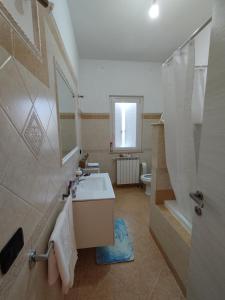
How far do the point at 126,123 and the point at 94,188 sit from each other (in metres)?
1.91

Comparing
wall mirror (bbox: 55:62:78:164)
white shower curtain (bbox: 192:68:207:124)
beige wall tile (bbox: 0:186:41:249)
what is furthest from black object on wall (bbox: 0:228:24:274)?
white shower curtain (bbox: 192:68:207:124)

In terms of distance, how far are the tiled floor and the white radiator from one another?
1.52 meters

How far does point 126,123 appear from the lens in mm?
3336

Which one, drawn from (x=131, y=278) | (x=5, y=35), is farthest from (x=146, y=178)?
(x=5, y=35)

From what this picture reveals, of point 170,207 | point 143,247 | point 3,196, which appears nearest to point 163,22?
point 170,207

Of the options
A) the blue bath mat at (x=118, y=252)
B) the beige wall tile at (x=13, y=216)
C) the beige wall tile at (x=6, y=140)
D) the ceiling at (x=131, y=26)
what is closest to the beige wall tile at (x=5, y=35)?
the beige wall tile at (x=6, y=140)

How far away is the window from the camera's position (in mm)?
3229

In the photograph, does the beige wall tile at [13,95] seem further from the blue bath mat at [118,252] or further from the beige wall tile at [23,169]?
the blue bath mat at [118,252]

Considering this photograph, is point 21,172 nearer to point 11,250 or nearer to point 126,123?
point 11,250

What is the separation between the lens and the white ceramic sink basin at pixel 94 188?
1.40 meters

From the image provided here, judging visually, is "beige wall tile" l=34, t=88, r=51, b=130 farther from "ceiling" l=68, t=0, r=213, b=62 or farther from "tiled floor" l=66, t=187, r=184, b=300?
"ceiling" l=68, t=0, r=213, b=62

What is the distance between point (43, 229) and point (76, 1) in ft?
7.18

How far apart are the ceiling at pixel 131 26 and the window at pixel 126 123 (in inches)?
33.8

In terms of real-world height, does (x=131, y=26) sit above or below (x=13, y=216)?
above
